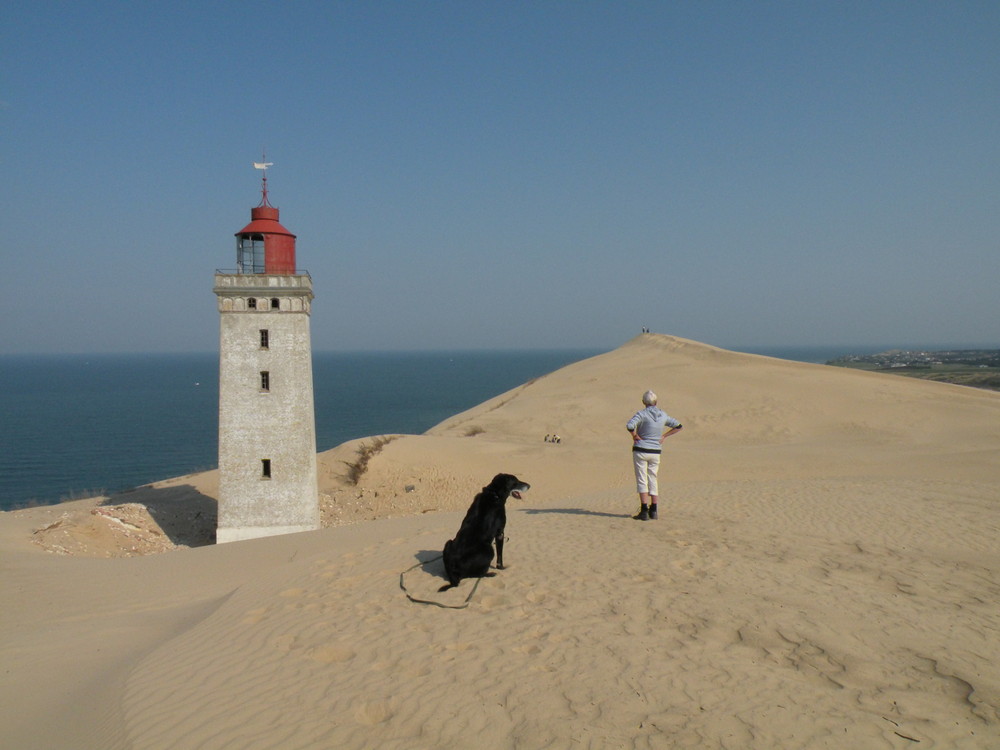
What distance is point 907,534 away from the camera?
35.3 feet

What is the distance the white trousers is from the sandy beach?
0.72m

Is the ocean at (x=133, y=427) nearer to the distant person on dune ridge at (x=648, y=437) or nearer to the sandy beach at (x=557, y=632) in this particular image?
the sandy beach at (x=557, y=632)

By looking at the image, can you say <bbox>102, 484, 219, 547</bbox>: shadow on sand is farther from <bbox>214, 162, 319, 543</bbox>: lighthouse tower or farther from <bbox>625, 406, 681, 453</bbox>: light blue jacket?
<bbox>625, 406, 681, 453</bbox>: light blue jacket

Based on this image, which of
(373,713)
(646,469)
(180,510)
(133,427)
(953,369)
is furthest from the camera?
(953,369)

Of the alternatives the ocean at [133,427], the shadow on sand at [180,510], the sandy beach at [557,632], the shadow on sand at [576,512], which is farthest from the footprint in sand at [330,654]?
the ocean at [133,427]

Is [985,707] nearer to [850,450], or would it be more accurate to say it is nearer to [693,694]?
[693,694]

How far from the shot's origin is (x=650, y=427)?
10.7 metres

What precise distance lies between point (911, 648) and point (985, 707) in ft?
3.50

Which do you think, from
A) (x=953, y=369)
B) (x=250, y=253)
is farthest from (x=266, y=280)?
(x=953, y=369)

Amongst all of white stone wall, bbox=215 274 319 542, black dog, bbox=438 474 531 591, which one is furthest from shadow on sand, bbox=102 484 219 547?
black dog, bbox=438 474 531 591

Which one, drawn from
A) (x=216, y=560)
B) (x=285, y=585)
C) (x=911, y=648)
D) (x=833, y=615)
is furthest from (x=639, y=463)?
(x=216, y=560)

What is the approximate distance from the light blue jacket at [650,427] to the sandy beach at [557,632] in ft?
4.66

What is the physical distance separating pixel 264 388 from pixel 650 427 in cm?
1148

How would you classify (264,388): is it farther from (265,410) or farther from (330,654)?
(330,654)
